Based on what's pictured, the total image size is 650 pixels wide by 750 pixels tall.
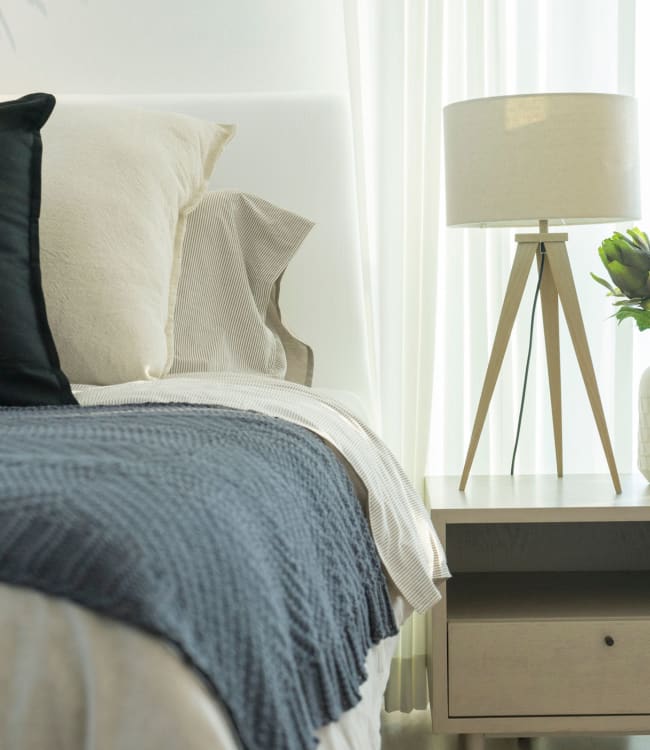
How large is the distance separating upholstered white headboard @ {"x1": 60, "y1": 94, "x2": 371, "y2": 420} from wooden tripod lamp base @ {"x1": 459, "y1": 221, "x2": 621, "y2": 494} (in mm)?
245

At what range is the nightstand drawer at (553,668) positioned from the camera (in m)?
1.78

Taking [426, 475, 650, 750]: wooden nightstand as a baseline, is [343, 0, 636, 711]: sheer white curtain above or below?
above

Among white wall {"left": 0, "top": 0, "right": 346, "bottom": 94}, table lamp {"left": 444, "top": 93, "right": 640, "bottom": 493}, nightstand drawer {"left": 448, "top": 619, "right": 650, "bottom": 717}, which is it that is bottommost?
nightstand drawer {"left": 448, "top": 619, "right": 650, "bottom": 717}

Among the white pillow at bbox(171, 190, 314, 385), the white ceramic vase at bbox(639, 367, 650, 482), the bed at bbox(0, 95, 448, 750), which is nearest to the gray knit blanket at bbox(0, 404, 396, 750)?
the bed at bbox(0, 95, 448, 750)

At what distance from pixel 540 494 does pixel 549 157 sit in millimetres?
604

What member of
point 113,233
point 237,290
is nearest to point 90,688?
A: point 113,233

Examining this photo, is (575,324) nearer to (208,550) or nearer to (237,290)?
(237,290)

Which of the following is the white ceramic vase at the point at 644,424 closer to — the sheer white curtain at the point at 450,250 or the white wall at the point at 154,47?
the sheer white curtain at the point at 450,250

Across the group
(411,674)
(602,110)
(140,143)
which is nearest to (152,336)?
(140,143)

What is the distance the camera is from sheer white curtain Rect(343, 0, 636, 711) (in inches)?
89.0

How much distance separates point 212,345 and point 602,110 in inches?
31.8

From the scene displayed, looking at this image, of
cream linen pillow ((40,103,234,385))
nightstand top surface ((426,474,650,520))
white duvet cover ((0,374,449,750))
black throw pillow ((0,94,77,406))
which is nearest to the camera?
white duvet cover ((0,374,449,750))

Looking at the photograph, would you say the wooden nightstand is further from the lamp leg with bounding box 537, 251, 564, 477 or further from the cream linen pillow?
the cream linen pillow

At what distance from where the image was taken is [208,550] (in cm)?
68
